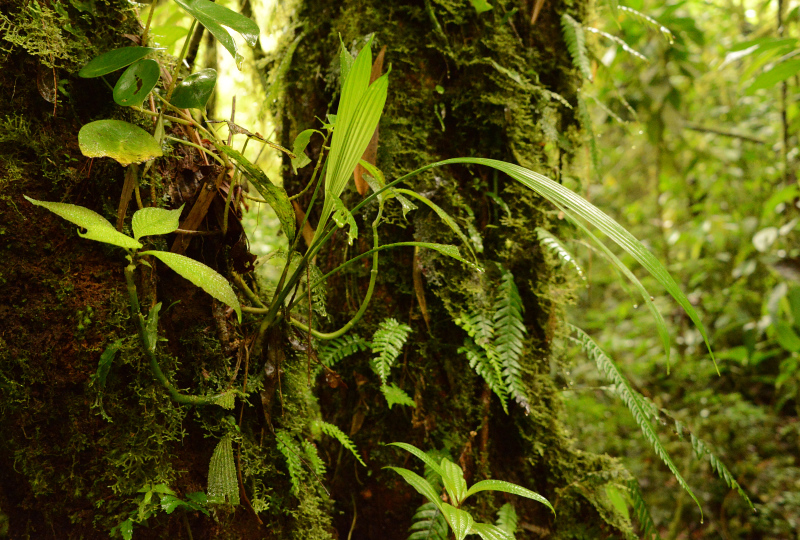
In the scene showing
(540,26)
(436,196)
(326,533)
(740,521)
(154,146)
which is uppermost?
(540,26)

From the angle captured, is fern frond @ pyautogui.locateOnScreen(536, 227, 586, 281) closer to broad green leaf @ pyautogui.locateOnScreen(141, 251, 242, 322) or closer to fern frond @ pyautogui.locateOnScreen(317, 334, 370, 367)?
fern frond @ pyautogui.locateOnScreen(317, 334, 370, 367)

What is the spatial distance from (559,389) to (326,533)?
2.65 ft

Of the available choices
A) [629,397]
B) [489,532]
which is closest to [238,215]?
[489,532]

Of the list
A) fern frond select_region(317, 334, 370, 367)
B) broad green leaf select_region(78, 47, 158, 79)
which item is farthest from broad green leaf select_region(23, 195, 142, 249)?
fern frond select_region(317, 334, 370, 367)

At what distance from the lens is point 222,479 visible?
822 millimetres

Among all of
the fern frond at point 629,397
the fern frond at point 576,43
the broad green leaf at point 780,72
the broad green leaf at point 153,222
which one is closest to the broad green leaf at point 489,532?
the fern frond at point 629,397

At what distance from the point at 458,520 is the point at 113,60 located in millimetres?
1020

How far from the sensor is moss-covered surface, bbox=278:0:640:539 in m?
1.23

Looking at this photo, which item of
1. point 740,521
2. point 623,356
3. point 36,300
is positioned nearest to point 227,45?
point 36,300

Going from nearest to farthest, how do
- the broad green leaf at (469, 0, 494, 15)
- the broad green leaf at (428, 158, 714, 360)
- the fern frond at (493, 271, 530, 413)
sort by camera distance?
the broad green leaf at (428, 158, 714, 360), the fern frond at (493, 271, 530, 413), the broad green leaf at (469, 0, 494, 15)

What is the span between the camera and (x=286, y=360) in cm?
103

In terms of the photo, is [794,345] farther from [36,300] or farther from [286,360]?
[36,300]

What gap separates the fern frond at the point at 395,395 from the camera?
1119 millimetres

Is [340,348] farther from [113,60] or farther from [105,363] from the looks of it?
[113,60]
